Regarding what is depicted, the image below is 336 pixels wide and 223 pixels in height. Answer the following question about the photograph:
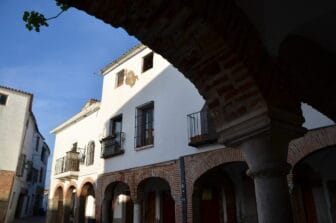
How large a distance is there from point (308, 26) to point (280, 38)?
54 cm

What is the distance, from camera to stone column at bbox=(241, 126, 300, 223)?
2436mm

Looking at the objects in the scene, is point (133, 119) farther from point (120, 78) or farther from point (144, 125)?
point (120, 78)

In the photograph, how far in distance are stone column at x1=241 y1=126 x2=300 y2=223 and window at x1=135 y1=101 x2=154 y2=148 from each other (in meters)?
9.35

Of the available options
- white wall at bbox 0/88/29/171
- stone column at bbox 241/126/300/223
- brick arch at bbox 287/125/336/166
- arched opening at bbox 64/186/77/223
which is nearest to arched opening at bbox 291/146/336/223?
brick arch at bbox 287/125/336/166

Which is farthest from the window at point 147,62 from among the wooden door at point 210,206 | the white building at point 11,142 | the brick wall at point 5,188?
the brick wall at point 5,188

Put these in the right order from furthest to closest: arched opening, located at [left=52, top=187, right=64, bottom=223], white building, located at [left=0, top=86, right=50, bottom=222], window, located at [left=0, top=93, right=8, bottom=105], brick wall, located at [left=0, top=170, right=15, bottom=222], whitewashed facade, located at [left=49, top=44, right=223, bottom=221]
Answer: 1. window, located at [left=0, top=93, right=8, bottom=105]
2. white building, located at [left=0, top=86, right=50, bottom=222]
3. brick wall, located at [left=0, top=170, right=15, bottom=222]
4. arched opening, located at [left=52, top=187, right=64, bottom=223]
5. whitewashed facade, located at [left=49, top=44, right=223, bottom=221]

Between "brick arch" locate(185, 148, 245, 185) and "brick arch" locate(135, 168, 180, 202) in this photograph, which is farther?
"brick arch" locate(135, 168, 180, 202)

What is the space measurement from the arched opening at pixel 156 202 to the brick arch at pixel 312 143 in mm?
6061

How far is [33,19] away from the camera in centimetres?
257

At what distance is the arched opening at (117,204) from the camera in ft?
43.1

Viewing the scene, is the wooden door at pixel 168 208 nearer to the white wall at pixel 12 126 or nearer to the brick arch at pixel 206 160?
the brick arch at pixel 206 160

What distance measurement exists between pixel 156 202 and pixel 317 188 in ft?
20.4

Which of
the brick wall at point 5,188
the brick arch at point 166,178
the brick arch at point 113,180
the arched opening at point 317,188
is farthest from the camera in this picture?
the brick wall at point 5,188

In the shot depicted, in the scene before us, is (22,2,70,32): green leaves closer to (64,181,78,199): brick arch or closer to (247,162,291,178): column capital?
(247,162,291,178): column capital
